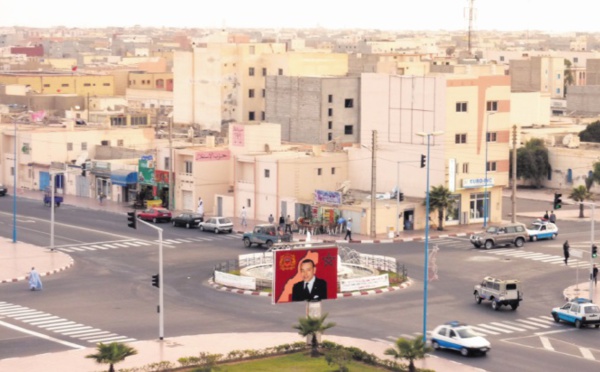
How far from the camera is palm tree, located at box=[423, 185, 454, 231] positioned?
80625 mm

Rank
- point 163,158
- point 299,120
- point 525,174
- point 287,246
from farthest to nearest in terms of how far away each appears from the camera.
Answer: point 299,120, point 525,174, point 163,158, point 287,246

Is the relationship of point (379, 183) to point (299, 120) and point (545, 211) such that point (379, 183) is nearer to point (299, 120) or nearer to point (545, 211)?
point (545, 211)

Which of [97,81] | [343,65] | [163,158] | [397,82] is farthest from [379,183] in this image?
[97,81]

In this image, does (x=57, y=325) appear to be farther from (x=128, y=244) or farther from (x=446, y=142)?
(x=446, y=142)

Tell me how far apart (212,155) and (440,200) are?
16.4 m

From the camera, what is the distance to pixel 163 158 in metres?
91.6

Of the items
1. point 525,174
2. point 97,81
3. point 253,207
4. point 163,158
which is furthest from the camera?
point 97,81

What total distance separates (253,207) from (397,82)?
1193cm

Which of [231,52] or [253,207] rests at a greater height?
[231,52]

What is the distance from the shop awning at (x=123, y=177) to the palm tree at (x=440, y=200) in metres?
22.6

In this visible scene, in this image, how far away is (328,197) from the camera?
265 ft

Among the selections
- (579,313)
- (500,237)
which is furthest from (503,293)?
(500,237)

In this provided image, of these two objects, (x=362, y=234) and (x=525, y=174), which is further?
(x=525, y=174)

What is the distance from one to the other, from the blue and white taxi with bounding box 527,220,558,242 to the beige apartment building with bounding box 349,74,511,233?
6758mm
